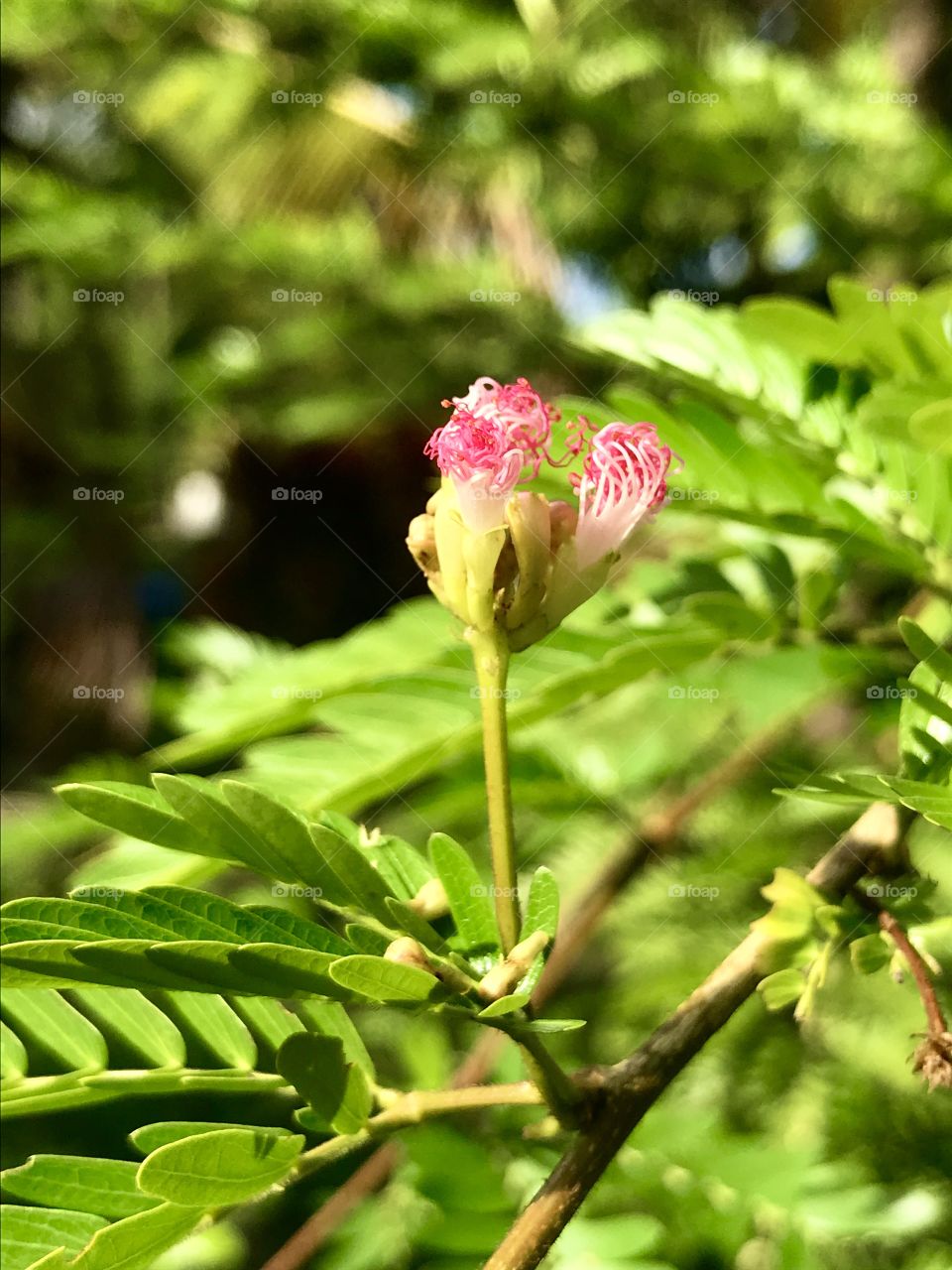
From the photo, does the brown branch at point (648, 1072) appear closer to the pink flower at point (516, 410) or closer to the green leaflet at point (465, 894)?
the green leaflet at point (465, 894)

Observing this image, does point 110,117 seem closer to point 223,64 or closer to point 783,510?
point 223,64

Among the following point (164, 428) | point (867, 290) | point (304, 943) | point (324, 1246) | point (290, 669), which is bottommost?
point (324, 1246)

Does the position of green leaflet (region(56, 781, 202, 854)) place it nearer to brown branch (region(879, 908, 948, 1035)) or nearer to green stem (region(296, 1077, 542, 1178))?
green stem (region(296, 1077, 542, 1178))

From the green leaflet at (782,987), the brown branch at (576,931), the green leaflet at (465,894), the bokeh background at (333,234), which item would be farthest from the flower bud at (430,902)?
the bokeh background at (333,234)

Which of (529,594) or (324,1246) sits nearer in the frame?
(529,594)

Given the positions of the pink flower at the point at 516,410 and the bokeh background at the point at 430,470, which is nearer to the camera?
the pink flower at the point at 516,410

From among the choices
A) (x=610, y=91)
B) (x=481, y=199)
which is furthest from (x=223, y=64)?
(x=481, y=199)
